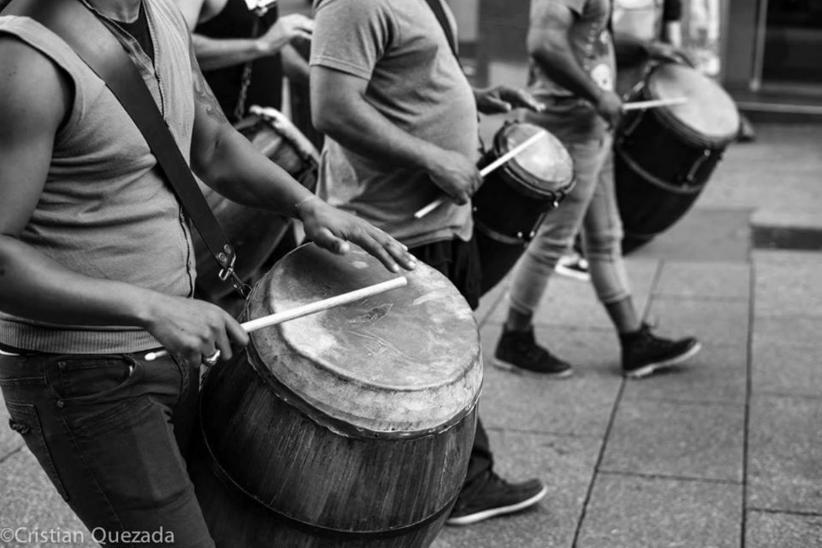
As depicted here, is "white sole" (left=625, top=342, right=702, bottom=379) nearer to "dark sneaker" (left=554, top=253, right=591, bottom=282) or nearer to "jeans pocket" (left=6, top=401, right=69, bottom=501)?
"dark sneaker" (left=554, top=253, right=591, bottom=282)

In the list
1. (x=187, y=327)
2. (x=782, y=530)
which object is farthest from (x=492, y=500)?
(x=187, y=327)

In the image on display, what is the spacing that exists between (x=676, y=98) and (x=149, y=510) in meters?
3.49

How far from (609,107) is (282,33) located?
1256 mm

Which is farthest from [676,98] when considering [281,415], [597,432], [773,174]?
[773,174]

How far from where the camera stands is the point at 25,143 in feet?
5.85

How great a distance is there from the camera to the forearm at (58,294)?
70.2 inches

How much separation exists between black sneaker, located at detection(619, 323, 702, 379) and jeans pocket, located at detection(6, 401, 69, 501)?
3.12m

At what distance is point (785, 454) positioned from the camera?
13.0 ft

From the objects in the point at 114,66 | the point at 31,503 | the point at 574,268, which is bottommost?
the point at 574,268

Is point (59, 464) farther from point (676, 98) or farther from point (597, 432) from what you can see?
point (676, 98)

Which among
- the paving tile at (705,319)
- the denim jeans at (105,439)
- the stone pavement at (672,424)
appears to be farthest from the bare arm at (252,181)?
the paving tile at (705,319)

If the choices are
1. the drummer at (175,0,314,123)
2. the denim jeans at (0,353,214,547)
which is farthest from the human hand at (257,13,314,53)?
the denim jeans at (0,353,214,547)

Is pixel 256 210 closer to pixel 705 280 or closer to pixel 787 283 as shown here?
pixel 705 280

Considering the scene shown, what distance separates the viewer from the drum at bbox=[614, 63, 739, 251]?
481 centimetres
